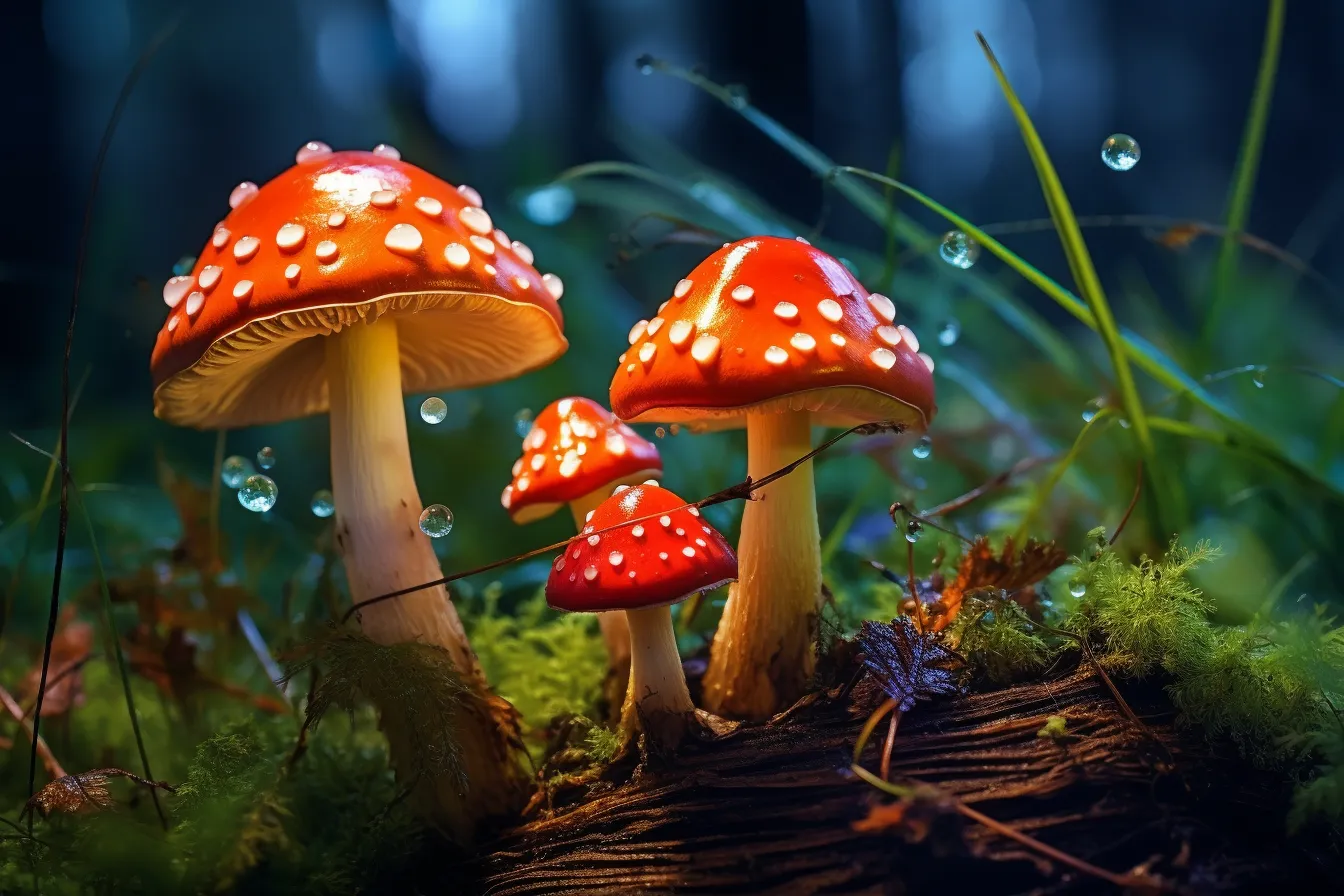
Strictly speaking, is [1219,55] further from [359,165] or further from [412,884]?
[412,884]

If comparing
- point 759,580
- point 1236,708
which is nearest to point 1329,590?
point 1236,708

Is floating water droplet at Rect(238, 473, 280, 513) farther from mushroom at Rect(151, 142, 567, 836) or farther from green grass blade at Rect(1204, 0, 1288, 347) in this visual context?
green grass blade at Rect(1204, 0, 1288, 347)

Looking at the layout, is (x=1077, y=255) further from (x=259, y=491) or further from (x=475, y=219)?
(x=259, y=491)

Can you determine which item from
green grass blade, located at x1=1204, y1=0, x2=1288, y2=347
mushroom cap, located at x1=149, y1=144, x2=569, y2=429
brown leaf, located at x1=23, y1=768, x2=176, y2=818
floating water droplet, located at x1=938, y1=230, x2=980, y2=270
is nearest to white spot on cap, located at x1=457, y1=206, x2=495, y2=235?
mushroom cap, located at x1=149, y1=144, x2=569, y2=429

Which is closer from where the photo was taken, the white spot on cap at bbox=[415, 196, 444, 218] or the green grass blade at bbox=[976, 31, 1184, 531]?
the white spot on cap at bbox=[415, 196, 444, 218]

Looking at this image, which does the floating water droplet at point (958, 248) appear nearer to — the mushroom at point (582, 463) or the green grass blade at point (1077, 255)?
the green grass blade at point (1077, 255)

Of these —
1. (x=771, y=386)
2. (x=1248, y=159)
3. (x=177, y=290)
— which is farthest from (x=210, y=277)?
(x=1248, y=159)

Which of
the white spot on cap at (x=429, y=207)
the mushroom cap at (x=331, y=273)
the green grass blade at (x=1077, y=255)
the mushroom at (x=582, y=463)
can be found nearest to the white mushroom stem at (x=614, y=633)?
the mushroom at (x=582, y=463)
